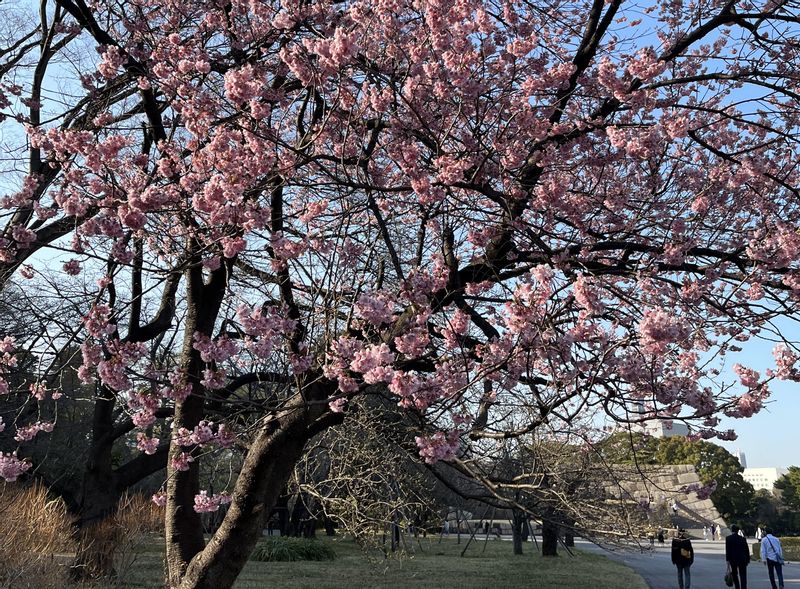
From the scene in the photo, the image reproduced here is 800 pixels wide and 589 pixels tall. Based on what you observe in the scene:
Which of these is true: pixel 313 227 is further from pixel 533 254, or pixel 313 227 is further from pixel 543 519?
pixel 543 519

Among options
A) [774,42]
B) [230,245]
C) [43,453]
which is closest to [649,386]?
[774,42]

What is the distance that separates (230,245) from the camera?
487cm

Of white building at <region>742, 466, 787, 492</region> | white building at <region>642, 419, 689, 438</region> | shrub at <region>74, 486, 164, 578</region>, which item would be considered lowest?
shrub at <region>74, 486, 164, 578</region>

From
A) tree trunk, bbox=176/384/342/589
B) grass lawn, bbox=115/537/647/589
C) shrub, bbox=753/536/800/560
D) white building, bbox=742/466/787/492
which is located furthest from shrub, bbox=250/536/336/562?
white building, bbox=742/466/787/492

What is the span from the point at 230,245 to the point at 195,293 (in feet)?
7.65

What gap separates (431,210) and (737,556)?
9901mm

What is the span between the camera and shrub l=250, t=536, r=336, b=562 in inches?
753

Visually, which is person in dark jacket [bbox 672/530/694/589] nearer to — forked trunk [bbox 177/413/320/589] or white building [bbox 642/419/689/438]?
white building [bbox 642/419/689/438]

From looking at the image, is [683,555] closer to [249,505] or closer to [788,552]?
[249,505]

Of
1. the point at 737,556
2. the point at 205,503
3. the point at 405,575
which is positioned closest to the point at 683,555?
the point at 737,556

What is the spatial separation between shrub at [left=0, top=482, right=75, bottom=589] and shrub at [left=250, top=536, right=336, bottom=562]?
10027 mm

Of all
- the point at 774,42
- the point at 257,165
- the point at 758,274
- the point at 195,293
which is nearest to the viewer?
the point at 257,165

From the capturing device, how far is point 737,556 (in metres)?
12.1

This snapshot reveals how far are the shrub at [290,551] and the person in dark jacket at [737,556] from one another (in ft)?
37.3
